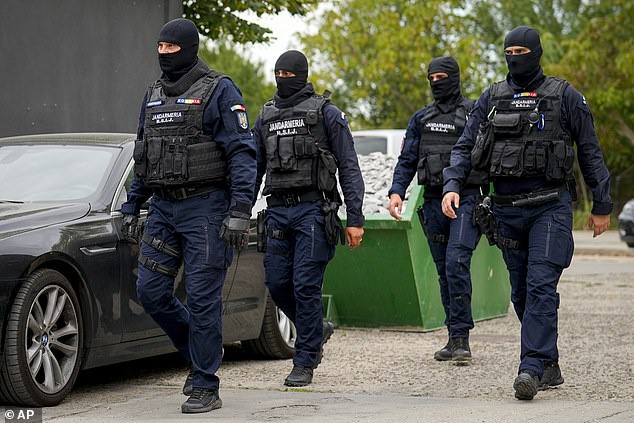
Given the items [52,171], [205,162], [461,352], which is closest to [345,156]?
[205,162]

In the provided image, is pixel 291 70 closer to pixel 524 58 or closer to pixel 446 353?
pixel 524 58

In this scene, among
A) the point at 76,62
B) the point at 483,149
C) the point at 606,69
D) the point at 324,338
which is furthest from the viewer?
the point at 606,69

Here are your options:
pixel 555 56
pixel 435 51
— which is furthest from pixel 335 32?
pixel 555 56

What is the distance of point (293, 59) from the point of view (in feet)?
24.5

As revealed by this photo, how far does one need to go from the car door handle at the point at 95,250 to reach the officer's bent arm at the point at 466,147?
190 centimetres

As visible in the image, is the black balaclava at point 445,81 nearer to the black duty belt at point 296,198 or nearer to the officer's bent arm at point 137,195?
the black duty belt at point 296,198

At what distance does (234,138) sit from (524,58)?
1689mm

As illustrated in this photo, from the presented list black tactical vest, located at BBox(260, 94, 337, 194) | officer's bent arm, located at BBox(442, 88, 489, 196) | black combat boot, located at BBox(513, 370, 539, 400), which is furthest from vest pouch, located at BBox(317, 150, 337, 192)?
black combat boot, located at BBox(513, 370, 539, 400)

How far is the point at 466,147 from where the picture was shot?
285 inches

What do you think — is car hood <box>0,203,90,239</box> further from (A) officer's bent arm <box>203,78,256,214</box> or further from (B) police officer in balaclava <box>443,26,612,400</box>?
(B) police officer in balaclava <box>443,26,612,400</box>

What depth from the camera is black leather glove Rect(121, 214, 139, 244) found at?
664 cm

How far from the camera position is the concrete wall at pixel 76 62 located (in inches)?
460

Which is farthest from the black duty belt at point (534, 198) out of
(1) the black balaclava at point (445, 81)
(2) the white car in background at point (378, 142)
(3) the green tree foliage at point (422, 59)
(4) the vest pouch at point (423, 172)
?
(3) the green tree foliage at point (422, 59)

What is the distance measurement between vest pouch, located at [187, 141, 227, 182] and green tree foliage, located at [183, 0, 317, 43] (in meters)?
8.80
